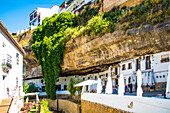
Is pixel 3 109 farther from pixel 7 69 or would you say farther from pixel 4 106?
pixel 7 69

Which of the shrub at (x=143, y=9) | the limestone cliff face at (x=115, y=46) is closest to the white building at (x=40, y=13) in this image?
the limestone cliff face at (x=115, y=46)

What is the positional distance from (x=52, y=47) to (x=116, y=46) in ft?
35.1

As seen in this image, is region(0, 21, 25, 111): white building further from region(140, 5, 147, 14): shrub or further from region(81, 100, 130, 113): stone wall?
region(140, 5, 147, 14): shrub

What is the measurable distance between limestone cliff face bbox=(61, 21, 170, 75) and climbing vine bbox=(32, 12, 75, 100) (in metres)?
1.19

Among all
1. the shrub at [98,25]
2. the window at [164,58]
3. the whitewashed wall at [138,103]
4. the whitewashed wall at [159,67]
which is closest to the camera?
the whitewashed wall at [138,103]

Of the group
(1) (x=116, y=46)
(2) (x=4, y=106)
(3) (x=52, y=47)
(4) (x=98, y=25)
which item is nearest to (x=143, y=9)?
(1) (x=116, y=46)

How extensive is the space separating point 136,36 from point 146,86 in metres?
5.50

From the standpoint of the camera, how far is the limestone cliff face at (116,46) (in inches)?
652

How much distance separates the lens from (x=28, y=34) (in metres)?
39.6

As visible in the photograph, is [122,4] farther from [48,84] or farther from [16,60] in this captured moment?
[48,84]

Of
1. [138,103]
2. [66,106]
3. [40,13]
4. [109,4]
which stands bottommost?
[66,106]

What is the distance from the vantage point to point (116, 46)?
20.0 m

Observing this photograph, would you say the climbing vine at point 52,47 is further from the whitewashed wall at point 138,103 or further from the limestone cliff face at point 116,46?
the whitewashed wall at point 138,103

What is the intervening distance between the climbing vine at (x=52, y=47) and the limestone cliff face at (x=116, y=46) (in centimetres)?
119
